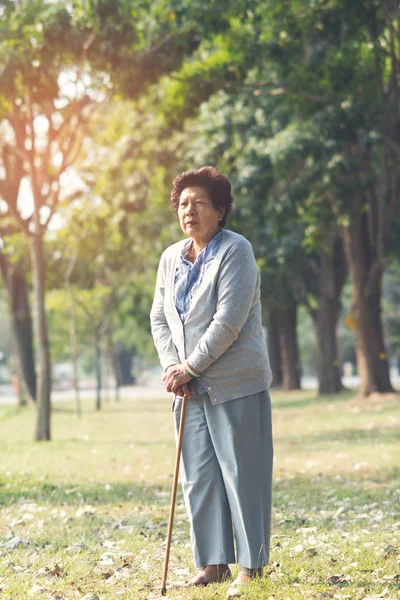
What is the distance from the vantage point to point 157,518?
7.86 metres

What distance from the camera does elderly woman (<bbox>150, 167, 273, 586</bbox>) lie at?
16.7 ft

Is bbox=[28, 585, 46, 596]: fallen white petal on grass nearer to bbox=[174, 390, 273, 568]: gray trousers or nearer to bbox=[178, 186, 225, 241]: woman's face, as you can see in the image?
bbox=[174, 390, 273, 568]: gray trousers

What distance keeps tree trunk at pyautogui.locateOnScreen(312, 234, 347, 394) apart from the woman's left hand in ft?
74.5

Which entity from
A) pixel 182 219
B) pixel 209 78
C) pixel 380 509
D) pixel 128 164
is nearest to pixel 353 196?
pixel 209 78

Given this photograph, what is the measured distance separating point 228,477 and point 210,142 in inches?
650

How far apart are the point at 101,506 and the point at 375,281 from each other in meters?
15.1

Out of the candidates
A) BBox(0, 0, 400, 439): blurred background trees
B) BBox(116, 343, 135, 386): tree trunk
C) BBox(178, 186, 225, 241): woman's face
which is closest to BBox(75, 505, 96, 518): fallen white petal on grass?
BBox(178, 186, 225, 241): woman's face

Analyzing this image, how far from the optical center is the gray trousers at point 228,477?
5090 millimetres

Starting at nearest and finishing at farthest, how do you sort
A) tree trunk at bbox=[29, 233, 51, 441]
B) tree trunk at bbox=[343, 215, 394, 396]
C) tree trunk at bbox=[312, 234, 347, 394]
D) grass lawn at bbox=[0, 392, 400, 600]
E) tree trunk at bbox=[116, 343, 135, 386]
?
grass lawn at bbox=[0, 392, 400, 600]
tree trunk at bbox=[29, 233, 51, 441]
tree trunk at bbox=[343, 215, 394, 396]
tree trunk at bbox=[312, 234, 347, 394]
tree trunk at bbox=[116, 343, 135, 386]

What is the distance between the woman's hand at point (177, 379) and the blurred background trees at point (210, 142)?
9.09 meters

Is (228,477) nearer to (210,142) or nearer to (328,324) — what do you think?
(210,142)

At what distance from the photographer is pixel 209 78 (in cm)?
1531

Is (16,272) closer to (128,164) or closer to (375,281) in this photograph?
(128,164)

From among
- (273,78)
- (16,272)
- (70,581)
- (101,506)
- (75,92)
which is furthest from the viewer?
(16,272)
